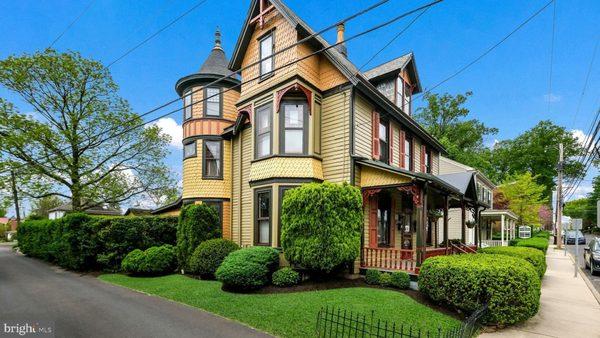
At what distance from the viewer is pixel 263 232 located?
12789mm

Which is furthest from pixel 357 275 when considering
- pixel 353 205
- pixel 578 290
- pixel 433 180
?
pixel 578 290

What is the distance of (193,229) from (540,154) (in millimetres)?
69420

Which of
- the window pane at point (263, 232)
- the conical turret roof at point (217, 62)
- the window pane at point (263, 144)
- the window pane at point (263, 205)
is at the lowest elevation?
the window pane at point (263, 232)

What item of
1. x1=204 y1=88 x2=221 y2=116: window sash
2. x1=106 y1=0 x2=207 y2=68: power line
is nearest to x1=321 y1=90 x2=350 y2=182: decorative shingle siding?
x1=106 y1=0 x2=207 y2=68: power line

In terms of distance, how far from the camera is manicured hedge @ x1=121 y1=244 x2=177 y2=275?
13.2 meters

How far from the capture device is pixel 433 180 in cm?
1060

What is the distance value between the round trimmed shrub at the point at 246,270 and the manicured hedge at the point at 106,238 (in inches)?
288

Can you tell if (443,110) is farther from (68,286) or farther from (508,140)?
(68,286)

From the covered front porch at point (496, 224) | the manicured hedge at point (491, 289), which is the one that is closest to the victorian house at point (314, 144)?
the manicured hedge at point (491, 289)

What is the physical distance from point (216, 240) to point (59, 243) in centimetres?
1083

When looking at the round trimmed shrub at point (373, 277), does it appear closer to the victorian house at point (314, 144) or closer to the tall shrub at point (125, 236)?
the victorian house at point (314, 144)

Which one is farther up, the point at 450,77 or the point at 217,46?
the point at 217,46

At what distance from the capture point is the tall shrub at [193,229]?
42.1 feet

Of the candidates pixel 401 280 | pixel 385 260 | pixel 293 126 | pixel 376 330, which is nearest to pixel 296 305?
pixel 376 330
